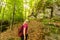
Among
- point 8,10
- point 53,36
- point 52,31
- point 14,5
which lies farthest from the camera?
point 8,10

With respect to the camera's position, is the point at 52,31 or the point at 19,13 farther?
the point at 19,13

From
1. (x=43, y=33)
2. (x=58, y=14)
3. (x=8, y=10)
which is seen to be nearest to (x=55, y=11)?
(x=58, y=14)

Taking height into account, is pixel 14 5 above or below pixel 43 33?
above

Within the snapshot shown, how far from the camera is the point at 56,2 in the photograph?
2548 cm

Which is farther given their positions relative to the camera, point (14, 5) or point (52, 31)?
point (14, 5)

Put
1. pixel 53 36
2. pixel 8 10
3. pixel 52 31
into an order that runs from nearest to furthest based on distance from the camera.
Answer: pixel 53 36 < pixel 52 31 < pixel 8 10

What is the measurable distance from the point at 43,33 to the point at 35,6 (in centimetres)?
1306

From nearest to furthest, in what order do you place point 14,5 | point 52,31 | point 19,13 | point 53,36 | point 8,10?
point 53,36 → point 52,31 → point 14,5 → point 8,10 → point 19,13

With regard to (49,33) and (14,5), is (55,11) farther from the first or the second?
(49,33)

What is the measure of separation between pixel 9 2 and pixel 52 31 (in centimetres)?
1041

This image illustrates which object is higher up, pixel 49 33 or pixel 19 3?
pixel 19 3

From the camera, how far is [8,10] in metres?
26.1

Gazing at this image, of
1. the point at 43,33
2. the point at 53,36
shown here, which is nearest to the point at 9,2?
the point at 43,33

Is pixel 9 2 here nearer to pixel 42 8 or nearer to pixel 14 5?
pixel 14 5
